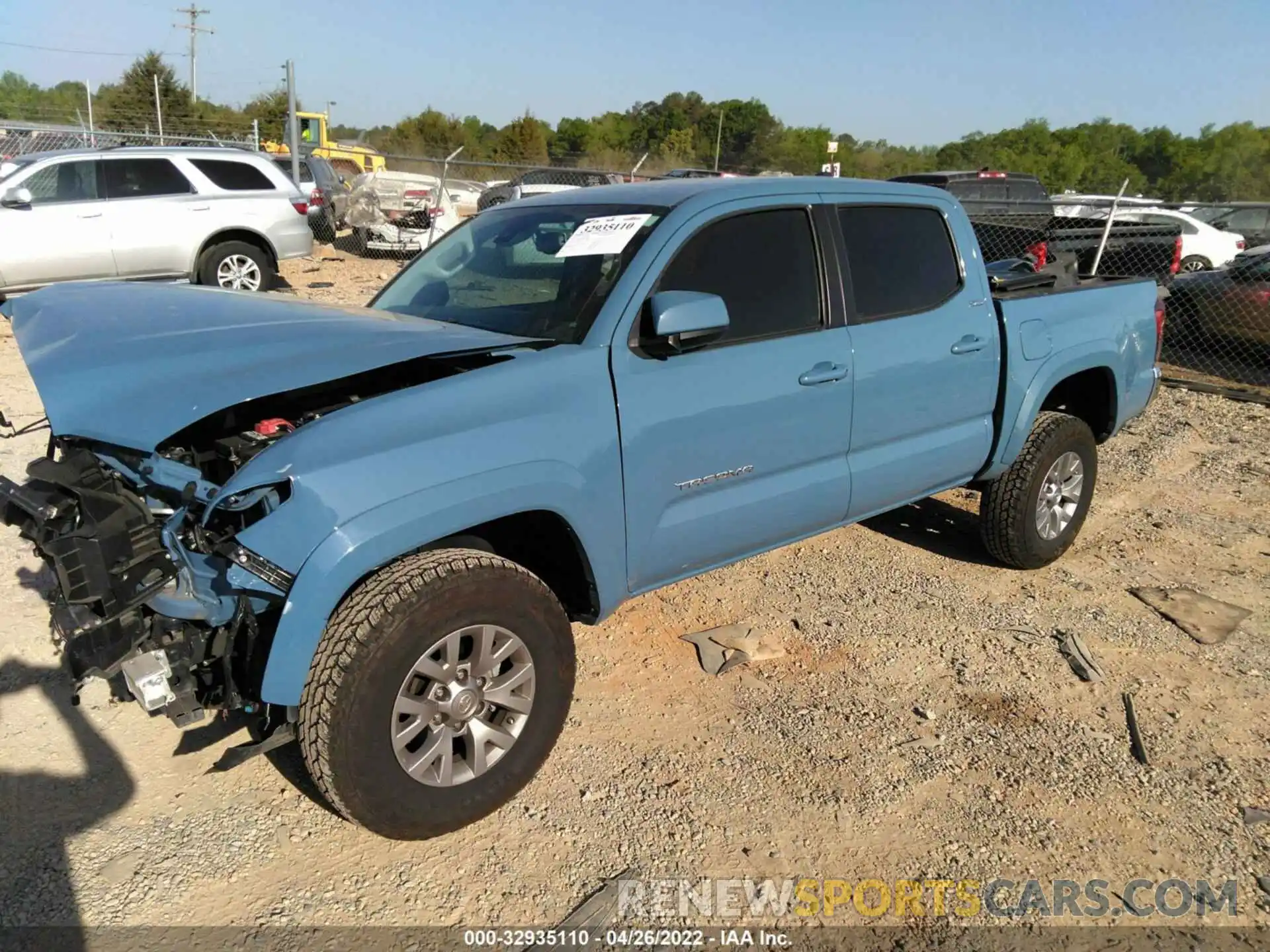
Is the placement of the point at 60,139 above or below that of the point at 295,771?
above

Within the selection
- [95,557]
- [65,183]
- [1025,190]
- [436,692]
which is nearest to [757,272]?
[436,692]

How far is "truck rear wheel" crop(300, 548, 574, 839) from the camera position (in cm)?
244

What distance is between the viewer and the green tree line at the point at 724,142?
4266 centimetres

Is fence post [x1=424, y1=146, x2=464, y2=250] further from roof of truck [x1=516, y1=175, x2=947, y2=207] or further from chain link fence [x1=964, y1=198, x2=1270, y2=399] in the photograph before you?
roof of truck [x1=516, y1=175, x2=947, y2=207]

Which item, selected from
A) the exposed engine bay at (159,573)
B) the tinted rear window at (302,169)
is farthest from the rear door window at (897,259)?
the tinted rear window at (302,169)

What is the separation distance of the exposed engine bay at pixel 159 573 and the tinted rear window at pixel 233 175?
29.4 feet

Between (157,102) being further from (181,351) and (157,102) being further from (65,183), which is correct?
(181,351)

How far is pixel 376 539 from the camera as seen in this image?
7.97 ft

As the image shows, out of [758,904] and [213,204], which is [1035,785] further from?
[213,204]

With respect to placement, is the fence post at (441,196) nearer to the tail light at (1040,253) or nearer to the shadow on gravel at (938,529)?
the tail light at (1040,253)

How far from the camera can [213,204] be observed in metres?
10.4

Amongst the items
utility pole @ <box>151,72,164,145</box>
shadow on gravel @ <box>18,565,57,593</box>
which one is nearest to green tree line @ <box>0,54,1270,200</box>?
utility pole @ <box>151,72,164,145</box>

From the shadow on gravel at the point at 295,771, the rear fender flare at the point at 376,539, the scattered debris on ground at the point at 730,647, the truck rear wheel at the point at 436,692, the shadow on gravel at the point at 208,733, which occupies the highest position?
the rear fender flare at the point at 376,539

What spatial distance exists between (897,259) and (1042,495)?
1.62m
